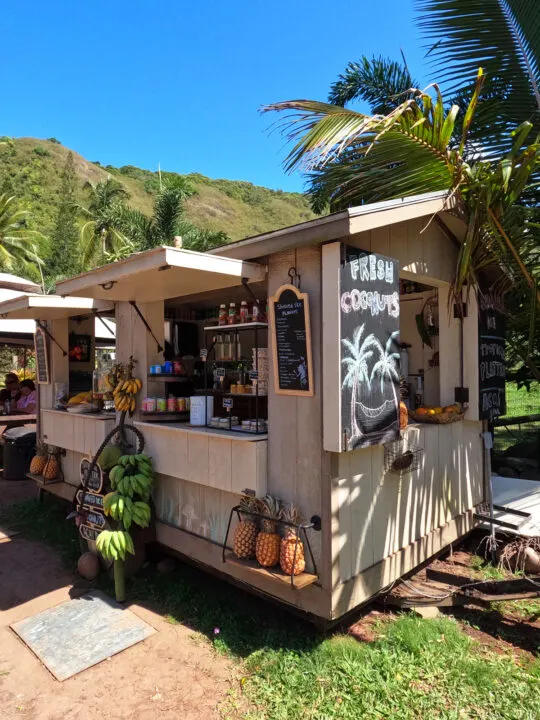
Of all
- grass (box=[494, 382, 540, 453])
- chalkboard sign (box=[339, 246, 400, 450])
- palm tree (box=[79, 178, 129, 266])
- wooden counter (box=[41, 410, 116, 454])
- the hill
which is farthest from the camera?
the hill

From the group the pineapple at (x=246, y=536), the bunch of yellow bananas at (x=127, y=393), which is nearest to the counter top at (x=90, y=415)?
the bunch of yellow bananas at (x=127, y=393)

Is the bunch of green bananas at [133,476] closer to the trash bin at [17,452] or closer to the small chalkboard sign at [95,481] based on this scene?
the small chalkboard sign at [95,481]

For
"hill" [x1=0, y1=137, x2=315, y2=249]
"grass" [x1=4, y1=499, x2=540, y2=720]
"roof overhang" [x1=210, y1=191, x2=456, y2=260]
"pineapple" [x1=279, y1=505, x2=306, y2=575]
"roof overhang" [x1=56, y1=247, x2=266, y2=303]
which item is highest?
"hill" [x1=0, y1=137, x2=315, y2=249]

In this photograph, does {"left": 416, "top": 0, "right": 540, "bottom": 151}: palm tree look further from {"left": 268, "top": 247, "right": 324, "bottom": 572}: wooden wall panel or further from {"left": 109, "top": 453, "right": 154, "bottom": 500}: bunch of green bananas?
{"left": 109, "top": 453, "right": 154, "bottom": 500}: bunch of green bananas

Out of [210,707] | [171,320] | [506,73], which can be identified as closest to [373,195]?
[506,73]

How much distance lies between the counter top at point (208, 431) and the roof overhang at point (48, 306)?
160 centimetres

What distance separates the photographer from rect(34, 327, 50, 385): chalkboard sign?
21.4 ft

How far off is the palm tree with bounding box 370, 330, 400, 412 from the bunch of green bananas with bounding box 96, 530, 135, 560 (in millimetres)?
2432

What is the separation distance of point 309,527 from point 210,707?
1159mm

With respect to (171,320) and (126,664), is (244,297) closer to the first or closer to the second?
(171,320)

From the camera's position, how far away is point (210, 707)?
275 centimetres

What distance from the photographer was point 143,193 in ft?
243

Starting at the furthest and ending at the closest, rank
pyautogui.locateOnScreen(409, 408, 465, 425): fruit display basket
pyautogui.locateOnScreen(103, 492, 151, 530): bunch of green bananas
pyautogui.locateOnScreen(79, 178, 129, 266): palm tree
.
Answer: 1. pyautogui.locateOnScreen(79, 178, 129, 266): palm tree
2. pyautogui.locateOnScreen(409, 408, 465, 425): fruit display basket
3. pyautogui.locateOnScreen(103, 492, 151, 530): bunch of green bananas

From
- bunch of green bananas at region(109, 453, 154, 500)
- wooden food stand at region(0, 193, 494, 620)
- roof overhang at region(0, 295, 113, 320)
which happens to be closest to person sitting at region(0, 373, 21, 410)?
roof overhang at region(0, 295, 113, 320)
